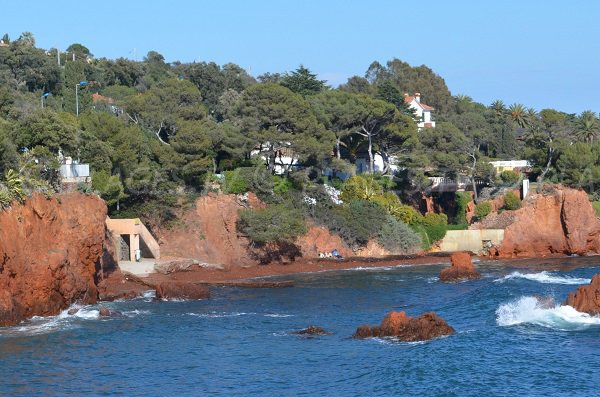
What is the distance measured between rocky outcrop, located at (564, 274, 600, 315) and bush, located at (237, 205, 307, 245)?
25.8m

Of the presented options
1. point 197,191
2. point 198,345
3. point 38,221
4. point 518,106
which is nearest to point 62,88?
point 197,191

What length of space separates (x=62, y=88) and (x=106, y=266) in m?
50.6

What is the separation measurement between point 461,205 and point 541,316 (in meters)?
39.6

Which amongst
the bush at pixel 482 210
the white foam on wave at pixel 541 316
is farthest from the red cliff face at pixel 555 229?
the white foam on wave at pixel 541 316

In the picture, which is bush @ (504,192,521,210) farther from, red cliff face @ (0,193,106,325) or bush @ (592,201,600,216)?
red cliff face @ (0,193,106,325)

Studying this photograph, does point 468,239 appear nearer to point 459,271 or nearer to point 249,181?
point 459,271

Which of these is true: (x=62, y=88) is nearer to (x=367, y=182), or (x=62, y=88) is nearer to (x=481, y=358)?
(x=367, y=182)

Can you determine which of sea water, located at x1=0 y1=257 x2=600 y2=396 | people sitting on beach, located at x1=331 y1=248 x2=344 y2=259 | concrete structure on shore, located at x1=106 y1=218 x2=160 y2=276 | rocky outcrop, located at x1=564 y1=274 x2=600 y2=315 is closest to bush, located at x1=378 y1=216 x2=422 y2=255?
people sitting on beach, located at x1=331 y1=248 x2=344 y2=259

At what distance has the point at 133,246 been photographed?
62.3 metres

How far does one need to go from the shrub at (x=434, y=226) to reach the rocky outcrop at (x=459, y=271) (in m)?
15.3

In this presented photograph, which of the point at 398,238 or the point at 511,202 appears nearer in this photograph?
the point at 398,238

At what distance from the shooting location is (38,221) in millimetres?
48031

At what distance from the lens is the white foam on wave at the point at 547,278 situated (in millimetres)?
55894

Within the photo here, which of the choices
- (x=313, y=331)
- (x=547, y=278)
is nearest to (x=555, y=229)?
(x=547, y=278)
